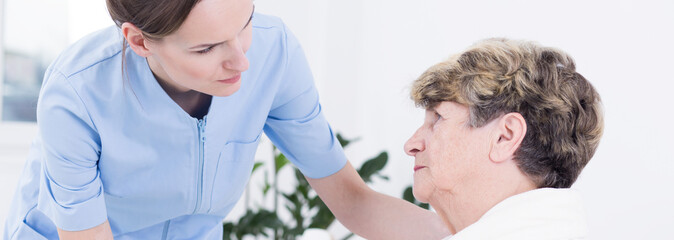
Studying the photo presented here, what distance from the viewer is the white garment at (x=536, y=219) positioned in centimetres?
96

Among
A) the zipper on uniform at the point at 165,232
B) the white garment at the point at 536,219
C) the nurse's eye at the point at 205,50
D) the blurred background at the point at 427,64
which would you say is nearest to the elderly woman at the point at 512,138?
the white garment at the point at 536,219

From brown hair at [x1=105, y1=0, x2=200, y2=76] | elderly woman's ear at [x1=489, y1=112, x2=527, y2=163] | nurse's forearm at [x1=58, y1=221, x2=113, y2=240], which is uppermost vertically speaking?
brown hair at [x1=105, y1=0, x2=200, y2=76]

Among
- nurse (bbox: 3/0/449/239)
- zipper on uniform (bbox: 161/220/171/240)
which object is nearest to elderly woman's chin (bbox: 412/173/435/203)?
nurse (bbox: 3/0/449/239)

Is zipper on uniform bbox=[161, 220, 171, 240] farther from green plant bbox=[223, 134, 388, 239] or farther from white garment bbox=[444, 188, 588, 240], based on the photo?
green plant bbox=[223, 134, 388, 239]

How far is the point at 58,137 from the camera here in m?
1.01

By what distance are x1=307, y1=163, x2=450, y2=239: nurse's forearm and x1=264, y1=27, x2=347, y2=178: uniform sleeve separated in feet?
0.14

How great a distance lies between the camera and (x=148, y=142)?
113 cm

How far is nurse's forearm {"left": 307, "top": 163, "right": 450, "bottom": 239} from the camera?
134 centimetres

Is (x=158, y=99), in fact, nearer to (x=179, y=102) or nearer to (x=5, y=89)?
(x=179, y=102)

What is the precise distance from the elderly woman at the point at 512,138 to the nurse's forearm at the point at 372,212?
224 millimetres

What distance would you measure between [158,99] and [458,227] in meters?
0.58

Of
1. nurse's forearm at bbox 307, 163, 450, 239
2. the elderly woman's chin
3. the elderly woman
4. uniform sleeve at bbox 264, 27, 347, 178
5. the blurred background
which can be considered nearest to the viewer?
the elderly woman

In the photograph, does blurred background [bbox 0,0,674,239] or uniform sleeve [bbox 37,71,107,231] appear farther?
blurred background [bbox 0,0,674,239]

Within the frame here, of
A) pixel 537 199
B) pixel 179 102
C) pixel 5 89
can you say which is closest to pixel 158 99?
pixel 179 102
